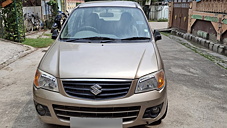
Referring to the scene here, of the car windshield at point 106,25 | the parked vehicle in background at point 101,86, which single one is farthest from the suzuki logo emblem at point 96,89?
the car windshield at point 106,25

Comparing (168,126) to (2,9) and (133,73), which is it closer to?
(133,73)

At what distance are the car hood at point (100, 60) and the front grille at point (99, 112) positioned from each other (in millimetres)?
366

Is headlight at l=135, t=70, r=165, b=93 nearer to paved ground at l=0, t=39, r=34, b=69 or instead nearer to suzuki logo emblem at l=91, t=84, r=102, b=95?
suzuki logo emblem at l=91, t=84, r=102, b=95

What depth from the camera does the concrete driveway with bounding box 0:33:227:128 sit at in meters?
3.36

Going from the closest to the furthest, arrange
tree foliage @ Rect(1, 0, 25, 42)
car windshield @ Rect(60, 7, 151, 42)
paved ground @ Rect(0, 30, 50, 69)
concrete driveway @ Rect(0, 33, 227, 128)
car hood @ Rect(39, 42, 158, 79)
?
1. car hood @ Rect(39, 42, 158, 79)
2. concrete driveway @ Rect(0, 33, 227, 128)
3. car windshield @ Rect(60, 7, 151, 42)
4. paved ground @ Rect(0, 30, 50, 69)
5. tree foliage @ Rect(1, 0, 25, 42)

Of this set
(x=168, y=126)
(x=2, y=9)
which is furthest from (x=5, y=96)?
(x=2, y=9)

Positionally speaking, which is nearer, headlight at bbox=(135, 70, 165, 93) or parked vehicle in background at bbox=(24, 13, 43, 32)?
headlight at bbox=(135, 70, 165, 93)

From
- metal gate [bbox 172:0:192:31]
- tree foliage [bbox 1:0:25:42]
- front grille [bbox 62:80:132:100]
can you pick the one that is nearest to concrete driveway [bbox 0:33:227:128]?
front grille [bbox 62:80:132:100]

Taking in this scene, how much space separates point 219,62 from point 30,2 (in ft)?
41.4

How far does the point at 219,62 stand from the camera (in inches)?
273

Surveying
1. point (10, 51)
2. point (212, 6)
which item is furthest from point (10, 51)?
point (212, 6)

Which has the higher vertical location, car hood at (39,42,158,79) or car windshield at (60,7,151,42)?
car windshield at (60,7,151,42)

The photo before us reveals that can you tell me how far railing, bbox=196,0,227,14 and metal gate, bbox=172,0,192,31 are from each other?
1791mm

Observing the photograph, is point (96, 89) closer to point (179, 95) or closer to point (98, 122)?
point (98, 122)
